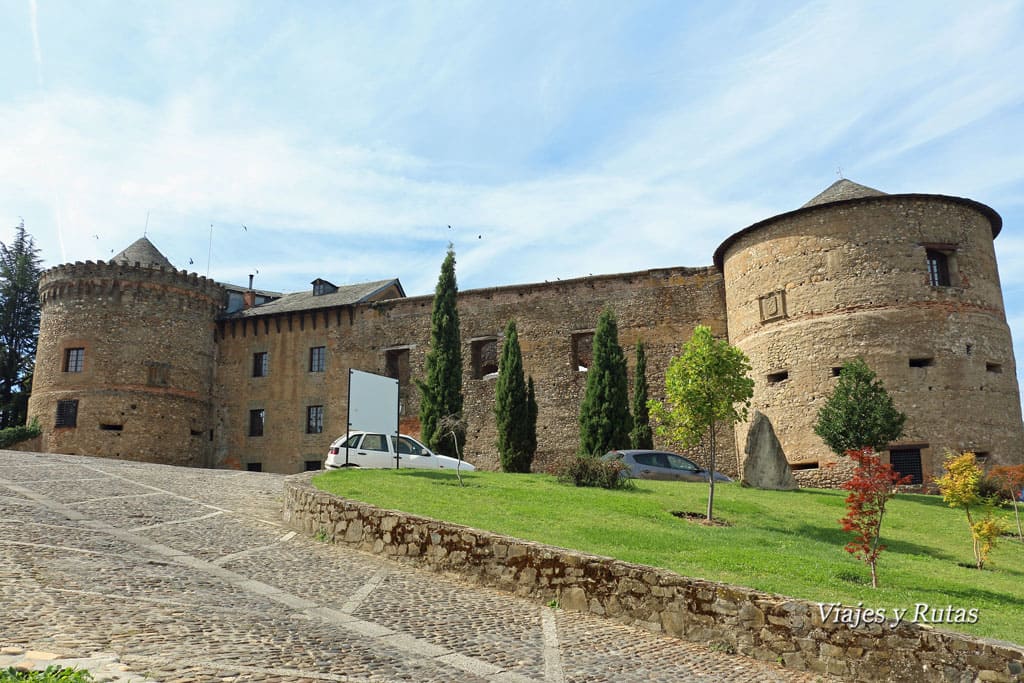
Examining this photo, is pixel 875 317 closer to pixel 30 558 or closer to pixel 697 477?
pixel 697 477

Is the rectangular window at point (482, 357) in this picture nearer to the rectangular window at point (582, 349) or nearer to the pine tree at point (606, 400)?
the rectangular window at point (582, 349)

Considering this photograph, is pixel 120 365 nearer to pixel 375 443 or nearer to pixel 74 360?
pixel 74 360

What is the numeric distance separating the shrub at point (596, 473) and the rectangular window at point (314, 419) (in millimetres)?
17774

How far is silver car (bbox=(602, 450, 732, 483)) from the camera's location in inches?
760

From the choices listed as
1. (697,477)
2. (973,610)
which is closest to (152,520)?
(973,610)

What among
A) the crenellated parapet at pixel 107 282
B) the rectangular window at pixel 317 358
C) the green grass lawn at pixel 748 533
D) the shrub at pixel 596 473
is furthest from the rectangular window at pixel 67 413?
the shrub at pixel 596 473

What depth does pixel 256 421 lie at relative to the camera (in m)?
33.9

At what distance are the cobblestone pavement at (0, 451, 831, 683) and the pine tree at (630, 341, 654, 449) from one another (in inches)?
601

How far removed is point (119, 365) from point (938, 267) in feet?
103

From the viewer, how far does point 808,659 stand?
22.8 feet

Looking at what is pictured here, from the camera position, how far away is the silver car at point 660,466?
63.3 feet

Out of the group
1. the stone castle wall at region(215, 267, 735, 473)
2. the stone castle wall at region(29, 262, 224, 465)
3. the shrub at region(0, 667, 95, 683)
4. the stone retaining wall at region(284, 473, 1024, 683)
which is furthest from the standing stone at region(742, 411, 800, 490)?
the stone castle wall at region(29, 262, 224, 465)

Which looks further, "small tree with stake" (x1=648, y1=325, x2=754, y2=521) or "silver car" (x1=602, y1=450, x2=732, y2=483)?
"silver car" (x1=602, y1=450, x2=732, y2=483)

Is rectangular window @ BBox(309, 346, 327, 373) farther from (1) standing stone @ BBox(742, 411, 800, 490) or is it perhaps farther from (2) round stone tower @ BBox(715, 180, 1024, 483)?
(1) standing stone @ BBox(742, 411, 800, 490)
